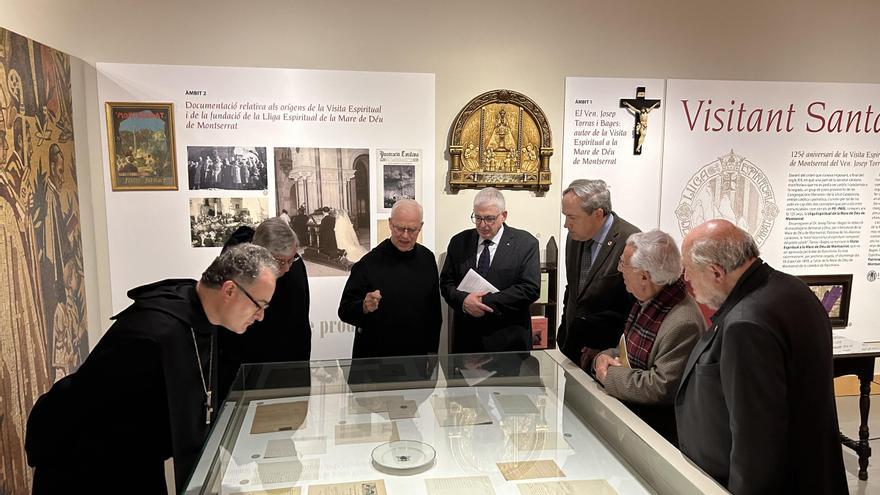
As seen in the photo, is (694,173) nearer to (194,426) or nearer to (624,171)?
(624,171)

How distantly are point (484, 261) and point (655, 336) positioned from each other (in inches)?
60.1

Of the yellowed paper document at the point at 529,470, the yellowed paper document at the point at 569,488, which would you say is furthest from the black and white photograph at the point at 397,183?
the yellowed paper document at the point at 569,488

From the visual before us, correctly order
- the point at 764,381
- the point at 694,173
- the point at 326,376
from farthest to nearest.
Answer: the point at 694,173 → the point at 326,376 → the point at 764,381

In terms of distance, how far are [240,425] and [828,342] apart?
1900 millimetres

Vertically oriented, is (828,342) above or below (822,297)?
above

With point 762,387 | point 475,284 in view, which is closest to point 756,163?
point 475,284

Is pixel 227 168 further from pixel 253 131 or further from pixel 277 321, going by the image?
pixel 277 321

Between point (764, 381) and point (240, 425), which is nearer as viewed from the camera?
point (764, 381)

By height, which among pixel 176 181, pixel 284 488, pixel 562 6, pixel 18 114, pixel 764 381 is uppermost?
pixel 562 6

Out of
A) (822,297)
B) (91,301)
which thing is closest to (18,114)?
(91,301)

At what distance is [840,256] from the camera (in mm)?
4820

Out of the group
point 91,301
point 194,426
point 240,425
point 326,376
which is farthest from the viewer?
point 91,301

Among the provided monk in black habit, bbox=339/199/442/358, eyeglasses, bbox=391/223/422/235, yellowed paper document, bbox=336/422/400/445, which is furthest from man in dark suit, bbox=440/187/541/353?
yellowed paper document, bbox=336/422/400/445

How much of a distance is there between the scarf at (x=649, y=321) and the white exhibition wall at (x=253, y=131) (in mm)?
2336
